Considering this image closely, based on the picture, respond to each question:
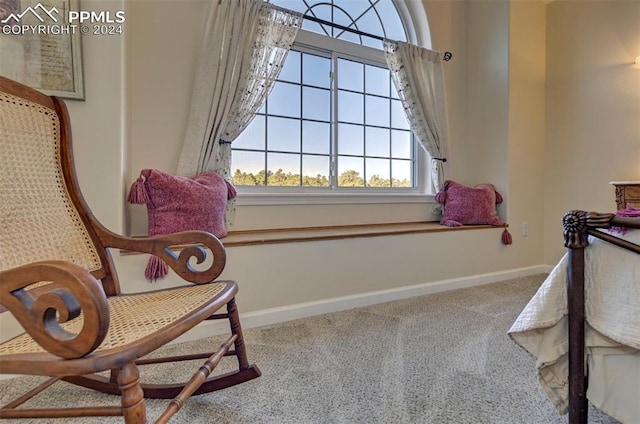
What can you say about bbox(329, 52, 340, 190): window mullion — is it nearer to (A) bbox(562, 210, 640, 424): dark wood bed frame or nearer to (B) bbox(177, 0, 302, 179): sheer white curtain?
(B) bbox(177, 0, 302, 179): sheer white curtain

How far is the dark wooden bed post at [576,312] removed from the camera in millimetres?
894

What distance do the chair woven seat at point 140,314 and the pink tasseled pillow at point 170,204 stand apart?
1.92ft

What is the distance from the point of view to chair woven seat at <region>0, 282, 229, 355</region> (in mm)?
704

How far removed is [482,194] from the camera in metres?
2.84

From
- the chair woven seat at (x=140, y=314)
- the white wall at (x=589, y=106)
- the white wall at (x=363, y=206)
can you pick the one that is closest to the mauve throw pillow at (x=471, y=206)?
the white wall at (x=363, y=206)

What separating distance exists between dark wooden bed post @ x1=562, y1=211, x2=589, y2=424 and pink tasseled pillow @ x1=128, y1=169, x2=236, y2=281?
1.55 metres

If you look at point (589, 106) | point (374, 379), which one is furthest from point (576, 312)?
point (589, 106)

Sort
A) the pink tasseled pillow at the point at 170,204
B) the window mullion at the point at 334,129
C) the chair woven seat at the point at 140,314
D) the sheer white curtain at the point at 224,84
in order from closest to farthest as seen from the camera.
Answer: the chair woven seat at the point at 140,314
the pink tasseled pillow at the point at 170,204
the sheer white curtain at the point at 224,84
the window mullion at the point at 334,129

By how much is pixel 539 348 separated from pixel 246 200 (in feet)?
5.97

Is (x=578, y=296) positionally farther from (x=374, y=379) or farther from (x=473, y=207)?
(x=473, y=207)

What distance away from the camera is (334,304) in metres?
2.07

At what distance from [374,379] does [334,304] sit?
80cm

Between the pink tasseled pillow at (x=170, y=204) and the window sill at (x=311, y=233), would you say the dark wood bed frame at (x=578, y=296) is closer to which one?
the window sill at (x=311, y=233)

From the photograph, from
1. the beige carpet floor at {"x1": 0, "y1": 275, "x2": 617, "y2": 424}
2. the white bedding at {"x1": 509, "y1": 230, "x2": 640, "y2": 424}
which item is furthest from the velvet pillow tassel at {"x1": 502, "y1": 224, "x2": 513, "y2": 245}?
the white bedding at {"x1": 509, "y1": 230, "x2": 640, "y2": 424}
